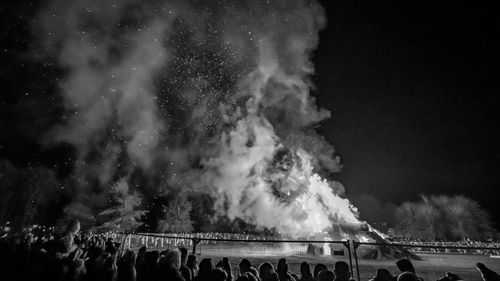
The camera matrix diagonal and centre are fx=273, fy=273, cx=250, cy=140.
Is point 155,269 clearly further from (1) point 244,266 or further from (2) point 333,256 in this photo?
(2) point 333,256

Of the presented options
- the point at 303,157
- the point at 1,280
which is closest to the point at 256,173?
the point at 303,157

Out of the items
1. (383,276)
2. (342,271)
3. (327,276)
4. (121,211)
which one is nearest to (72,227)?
(327,276)

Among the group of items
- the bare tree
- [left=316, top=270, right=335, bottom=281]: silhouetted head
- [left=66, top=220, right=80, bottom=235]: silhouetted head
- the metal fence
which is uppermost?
the bare tree

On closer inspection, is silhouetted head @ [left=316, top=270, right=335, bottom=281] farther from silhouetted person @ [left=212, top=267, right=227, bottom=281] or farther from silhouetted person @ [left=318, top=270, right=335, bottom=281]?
silhouetted person @ [left=212, top=267, right=227, bottom=281]

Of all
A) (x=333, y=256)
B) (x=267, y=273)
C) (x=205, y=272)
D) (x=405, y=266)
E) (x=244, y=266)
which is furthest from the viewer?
(x=333, y=256)

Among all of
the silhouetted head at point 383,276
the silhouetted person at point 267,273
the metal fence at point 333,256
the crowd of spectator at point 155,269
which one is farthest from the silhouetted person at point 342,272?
the metal fence at point 333,256

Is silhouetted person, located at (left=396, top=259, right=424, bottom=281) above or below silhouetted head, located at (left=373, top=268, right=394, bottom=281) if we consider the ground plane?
above

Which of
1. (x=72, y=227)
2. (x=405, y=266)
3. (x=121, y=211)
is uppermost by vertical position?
(x=121, y=211)

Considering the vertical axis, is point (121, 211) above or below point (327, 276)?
above

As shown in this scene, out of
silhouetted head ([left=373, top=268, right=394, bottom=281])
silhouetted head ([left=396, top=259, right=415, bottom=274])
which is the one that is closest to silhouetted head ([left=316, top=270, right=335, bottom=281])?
silhouetted head ([left=373, top=268, right=394, bottom=281])

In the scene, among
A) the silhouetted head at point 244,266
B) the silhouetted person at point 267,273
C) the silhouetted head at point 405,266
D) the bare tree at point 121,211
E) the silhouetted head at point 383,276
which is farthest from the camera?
the bare tree at point 121,211

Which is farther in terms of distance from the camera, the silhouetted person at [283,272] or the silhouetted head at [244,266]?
the silhouetted person at [283,272]

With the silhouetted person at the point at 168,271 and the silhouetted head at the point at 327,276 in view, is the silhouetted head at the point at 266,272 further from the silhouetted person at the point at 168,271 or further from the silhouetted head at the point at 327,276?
the silhouetted person at the point at 168,271

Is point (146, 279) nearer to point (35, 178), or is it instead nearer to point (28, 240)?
point (28, 240)
